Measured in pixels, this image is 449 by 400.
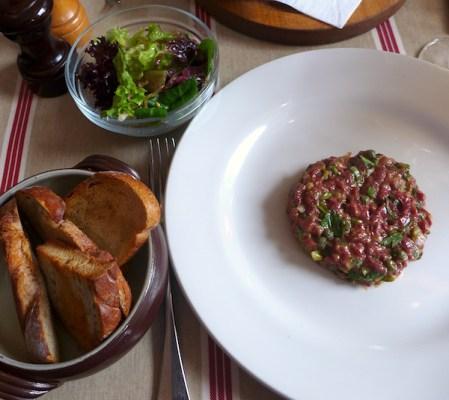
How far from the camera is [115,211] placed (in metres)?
1.03

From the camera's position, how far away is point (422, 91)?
57.4 inches

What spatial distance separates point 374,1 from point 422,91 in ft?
1.36

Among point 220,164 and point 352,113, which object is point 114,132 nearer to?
point 220,164

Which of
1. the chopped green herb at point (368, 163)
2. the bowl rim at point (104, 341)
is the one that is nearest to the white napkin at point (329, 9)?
the chopped green herb at point (368, 163)

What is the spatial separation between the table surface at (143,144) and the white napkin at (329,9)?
0.09 m

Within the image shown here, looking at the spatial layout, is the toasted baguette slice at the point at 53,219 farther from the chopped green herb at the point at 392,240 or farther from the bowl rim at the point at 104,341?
the chopped green herb at the point at 392,240

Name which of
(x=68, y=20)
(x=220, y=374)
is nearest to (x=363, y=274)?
(x=220, y=374)

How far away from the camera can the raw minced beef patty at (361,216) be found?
3.92 feet

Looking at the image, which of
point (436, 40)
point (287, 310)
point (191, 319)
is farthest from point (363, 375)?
point (436, 40)

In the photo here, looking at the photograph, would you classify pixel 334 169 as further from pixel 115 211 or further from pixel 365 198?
pixel 115 211

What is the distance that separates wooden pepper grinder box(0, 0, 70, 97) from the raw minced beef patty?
33.2 inches

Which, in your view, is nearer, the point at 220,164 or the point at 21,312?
the point at 21,312

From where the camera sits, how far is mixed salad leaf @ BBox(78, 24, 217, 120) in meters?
1.32

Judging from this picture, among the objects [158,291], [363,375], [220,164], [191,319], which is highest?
[158,291]
